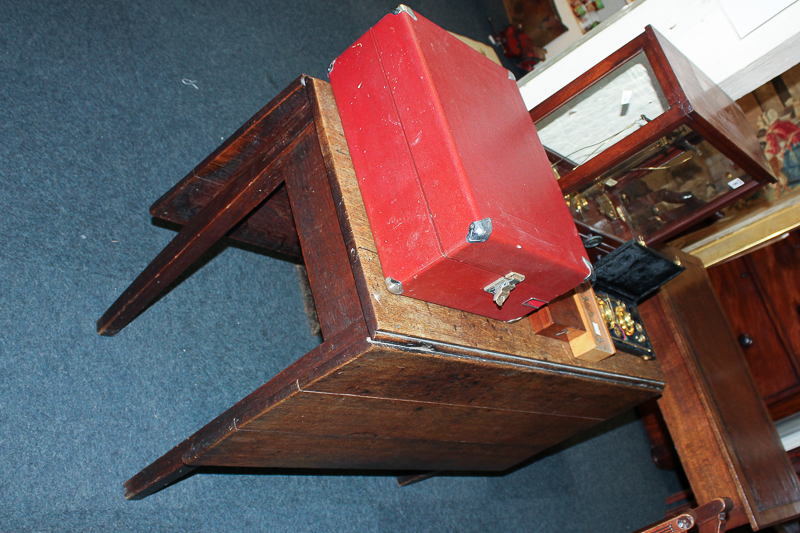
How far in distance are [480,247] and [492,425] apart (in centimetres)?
80

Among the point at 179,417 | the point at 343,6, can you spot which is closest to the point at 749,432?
the point at 179,417

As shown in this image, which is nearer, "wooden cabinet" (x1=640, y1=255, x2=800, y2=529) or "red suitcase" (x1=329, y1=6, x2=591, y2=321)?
"red suitcase" (x1=329, y1=6, x2=591, y2=321)

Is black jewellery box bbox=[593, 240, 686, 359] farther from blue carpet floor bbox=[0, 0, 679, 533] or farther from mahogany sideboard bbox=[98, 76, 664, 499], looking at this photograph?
blue carpet floor bbox=[0, 0, 679, 533]

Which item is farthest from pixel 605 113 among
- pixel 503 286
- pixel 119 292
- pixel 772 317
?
pixel 772 317

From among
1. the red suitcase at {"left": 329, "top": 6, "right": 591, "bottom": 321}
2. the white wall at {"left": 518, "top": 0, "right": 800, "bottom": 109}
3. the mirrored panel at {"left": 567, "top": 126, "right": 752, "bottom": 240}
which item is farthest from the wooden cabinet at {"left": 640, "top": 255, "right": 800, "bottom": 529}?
the red suitcase at {"left": 329, "top": 6, "right": 591, "bottom": 321}

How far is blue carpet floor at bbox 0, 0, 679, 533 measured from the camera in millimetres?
1544

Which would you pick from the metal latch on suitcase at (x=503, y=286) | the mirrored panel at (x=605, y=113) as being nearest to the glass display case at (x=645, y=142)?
the mirrored panel at (x=605, y=113)

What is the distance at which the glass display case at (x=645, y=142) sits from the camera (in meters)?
1.56

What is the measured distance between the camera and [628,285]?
79.2 inches

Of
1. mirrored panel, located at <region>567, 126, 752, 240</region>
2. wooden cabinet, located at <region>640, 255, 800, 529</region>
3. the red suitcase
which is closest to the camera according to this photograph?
the red suitcase

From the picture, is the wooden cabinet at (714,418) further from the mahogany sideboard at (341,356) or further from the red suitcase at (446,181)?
the red suitcase at (446,181)

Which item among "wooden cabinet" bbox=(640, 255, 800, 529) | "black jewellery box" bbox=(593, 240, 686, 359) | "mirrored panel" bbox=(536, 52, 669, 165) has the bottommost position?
"wooden cabinet" bbox=(640, 255, 800, 529)

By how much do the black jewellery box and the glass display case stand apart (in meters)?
0.09

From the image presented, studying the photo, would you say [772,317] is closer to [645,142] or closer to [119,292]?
[645,142]
